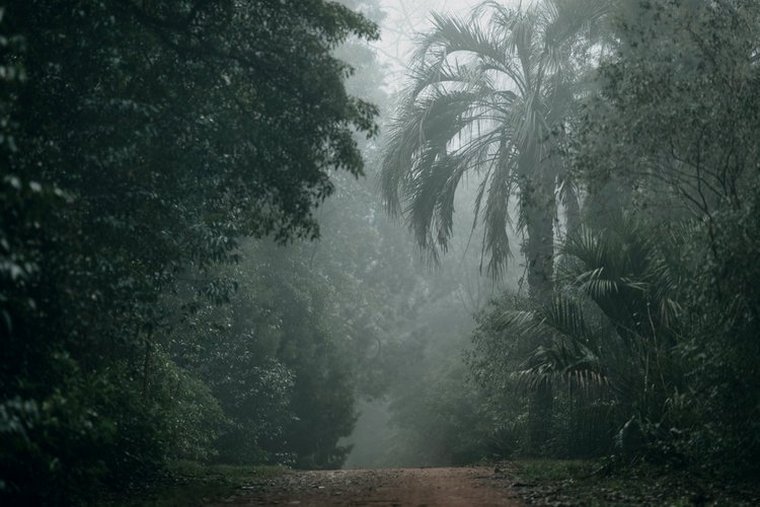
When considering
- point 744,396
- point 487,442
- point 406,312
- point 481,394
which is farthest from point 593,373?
point 406,312

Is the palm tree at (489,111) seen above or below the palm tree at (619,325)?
above

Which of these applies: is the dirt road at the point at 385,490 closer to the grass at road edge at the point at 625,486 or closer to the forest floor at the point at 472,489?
the forest floor at the point at 472,489

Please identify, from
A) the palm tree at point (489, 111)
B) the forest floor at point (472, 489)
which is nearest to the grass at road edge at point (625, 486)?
the forest floor at point (472, 489)

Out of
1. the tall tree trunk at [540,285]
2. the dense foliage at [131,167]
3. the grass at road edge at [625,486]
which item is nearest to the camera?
the dense foliage at [131,167]

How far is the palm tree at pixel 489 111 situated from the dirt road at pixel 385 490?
16.7ft

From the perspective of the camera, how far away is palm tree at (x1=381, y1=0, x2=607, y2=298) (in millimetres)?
15617

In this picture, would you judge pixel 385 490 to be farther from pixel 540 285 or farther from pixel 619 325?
pixel 540 285

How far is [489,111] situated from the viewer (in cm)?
1747

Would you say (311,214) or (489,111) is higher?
(489,111)

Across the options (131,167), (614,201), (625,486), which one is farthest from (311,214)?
(614,201)

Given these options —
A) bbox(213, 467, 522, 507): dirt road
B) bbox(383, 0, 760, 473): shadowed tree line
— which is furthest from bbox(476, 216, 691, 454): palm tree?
bbox(213, 467, 522, 507): dirt road

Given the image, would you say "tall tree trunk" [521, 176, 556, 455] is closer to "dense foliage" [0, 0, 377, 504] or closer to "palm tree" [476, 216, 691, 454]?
"palm tree" [476, 216, 691, 454]

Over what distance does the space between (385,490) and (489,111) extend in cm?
996

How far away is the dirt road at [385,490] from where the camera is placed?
885 centimetres
